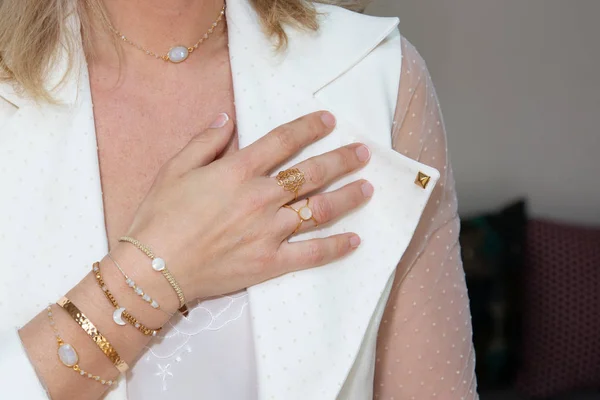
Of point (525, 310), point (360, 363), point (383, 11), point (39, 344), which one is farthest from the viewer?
point (383, 11)

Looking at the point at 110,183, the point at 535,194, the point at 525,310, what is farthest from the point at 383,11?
the point at 110,183

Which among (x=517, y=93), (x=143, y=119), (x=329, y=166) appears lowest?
(x=517, y=93)

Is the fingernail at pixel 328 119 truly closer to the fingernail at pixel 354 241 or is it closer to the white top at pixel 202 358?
the fingernail at pixel 354 241

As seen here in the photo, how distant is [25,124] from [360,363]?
546 millimetres

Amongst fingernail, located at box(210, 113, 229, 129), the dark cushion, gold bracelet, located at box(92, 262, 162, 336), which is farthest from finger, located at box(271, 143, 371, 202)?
the dark cushion

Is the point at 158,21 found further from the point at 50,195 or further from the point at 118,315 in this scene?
the point at 118,315

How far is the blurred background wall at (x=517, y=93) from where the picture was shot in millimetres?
2715

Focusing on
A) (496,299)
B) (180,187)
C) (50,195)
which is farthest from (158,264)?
(496,299)

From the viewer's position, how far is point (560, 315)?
96.1 inches

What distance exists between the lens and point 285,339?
0.95 meters

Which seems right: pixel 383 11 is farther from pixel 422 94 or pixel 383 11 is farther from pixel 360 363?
pixel 360 363

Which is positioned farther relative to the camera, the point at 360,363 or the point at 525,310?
the point at 525,310

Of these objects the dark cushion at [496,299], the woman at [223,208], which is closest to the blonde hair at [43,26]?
the woman at [223,208]

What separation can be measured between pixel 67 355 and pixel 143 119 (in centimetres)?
36
